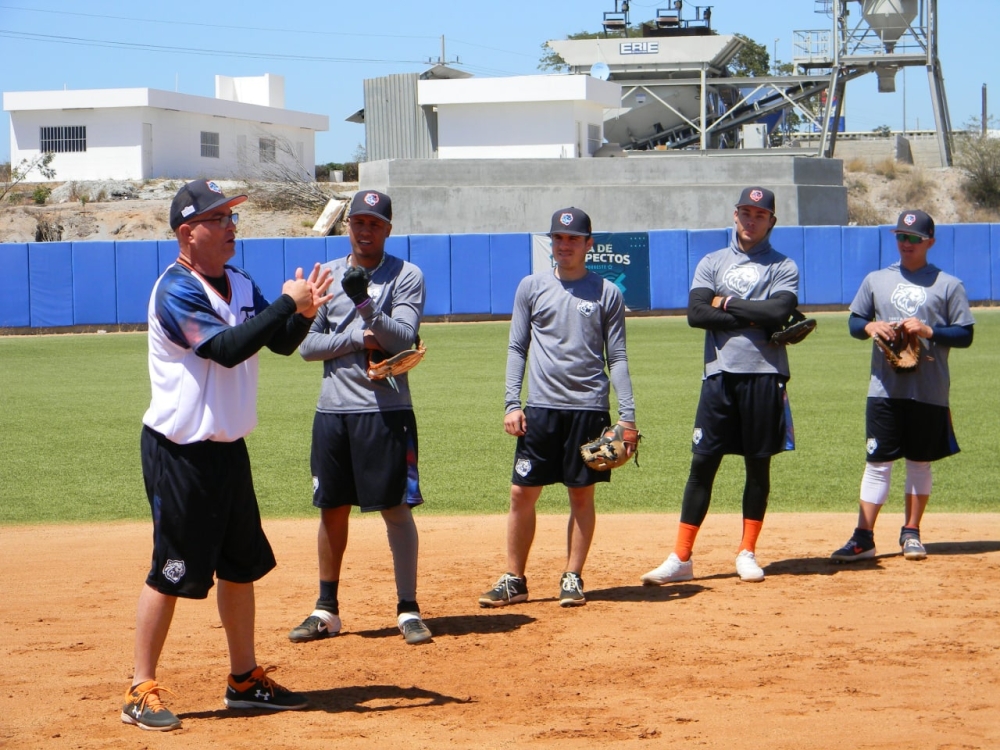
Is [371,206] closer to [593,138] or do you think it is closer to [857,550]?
[857,550]

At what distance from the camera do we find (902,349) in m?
6.92

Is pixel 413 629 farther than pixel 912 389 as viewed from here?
No

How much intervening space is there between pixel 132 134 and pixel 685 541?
4600 cm

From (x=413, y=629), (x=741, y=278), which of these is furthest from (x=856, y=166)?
(x=413, y=629)

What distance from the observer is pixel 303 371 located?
64.6 ft

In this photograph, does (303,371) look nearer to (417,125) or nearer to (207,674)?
(207,674)

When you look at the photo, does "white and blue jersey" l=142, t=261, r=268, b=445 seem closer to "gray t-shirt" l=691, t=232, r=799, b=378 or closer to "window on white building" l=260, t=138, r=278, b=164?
"gray t-shirt" l=691, t=232, r=799, b=378

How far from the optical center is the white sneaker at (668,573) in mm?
6605

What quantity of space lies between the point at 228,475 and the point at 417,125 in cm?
4165

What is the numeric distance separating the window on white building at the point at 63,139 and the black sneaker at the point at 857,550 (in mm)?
47473

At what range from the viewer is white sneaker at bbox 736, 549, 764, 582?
660 cm

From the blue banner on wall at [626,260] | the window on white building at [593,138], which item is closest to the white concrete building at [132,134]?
the window on white building at [593,138]

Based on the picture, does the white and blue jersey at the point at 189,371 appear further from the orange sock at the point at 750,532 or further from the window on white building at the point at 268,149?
the window on white building at the point at 268,149

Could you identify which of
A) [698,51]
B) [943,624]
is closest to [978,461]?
[943,624]
